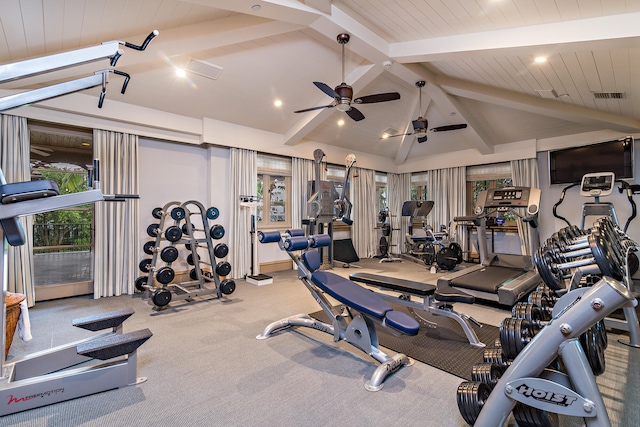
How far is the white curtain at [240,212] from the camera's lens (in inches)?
213

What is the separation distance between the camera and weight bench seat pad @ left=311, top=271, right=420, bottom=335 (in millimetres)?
2025

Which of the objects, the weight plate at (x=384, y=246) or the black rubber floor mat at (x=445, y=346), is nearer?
the black rubber floor mat at (x=445, y=346)

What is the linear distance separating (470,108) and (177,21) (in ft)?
16.9

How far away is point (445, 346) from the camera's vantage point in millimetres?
2656

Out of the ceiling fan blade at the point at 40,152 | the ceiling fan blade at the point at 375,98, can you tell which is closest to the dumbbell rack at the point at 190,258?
the ceiling fan blade at the point at 40,152

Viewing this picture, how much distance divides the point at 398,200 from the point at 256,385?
7.36 metres

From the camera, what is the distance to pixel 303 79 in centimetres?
466

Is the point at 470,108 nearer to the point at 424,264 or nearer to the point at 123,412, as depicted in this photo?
the point at 424,264

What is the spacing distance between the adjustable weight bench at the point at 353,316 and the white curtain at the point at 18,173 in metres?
3.13

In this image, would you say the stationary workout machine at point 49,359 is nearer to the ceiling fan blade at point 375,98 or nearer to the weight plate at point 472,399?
the weight plate at point 472,399

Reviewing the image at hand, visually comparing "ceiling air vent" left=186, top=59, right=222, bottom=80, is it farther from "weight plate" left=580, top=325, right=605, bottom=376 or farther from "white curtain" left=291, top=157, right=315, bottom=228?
"weight plate" left=580, top=325, right=605, bottom=376

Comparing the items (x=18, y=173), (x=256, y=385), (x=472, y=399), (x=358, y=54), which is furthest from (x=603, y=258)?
(x=18, y=173)

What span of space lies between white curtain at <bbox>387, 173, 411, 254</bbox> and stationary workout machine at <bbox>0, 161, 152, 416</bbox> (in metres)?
7.32

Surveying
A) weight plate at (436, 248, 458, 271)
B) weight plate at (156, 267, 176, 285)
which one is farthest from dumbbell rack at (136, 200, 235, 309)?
weight plate at (436, 248, 458, 271)
